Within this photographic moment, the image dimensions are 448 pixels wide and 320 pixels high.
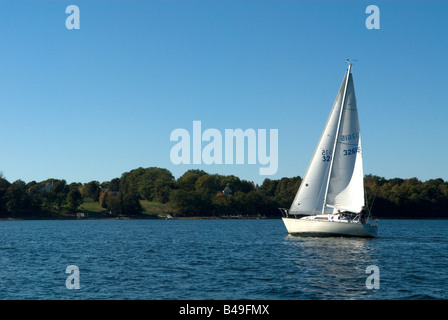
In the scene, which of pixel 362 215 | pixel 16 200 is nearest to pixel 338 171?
pixel 362 215

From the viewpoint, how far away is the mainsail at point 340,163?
6038 cm

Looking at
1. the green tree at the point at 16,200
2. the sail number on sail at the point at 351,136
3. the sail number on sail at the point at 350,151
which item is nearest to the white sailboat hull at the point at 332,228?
the sail number on sail at the point at 350,151

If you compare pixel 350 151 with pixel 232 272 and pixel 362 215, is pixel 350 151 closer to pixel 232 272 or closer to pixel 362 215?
pixel 362 215

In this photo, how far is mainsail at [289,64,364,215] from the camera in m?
60.4

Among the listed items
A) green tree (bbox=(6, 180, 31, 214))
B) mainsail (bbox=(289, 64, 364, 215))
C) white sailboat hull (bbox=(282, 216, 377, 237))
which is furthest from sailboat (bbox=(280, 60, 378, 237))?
green tree (bbox=(6, 180, 31, 214))

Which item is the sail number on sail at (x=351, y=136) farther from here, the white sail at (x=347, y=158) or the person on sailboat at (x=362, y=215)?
the person on sailboat at (x=362, y=215)

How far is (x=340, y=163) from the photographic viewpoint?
60.8 metres

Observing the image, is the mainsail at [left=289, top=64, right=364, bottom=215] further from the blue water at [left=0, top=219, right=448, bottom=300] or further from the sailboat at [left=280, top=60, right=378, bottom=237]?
the blue water at [left=0, top=219, right=448, bottom=300]

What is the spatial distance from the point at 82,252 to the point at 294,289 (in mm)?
28035

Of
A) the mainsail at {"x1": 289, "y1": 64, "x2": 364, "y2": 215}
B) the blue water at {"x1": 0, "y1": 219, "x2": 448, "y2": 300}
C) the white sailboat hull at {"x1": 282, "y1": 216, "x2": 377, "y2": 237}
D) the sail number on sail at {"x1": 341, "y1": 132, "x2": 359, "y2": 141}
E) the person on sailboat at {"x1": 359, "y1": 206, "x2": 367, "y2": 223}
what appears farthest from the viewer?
the sail number on sail at {"x1": 341, "y1": 132, "x2": 359, "y2": 141}

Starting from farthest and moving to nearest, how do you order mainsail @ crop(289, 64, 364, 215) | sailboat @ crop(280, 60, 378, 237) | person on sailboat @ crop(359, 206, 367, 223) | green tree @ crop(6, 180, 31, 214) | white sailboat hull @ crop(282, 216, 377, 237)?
green tree @ crop(6, 180, 31, 214) < mainsail @ crop(289, 64, 364, 215) < sailboat @ crop(280, 60, 378, 237) < person on sailboat @ crop(359, 206, 367, 223) < white sailboat hull @ crop(282, 216, 377, 237)
